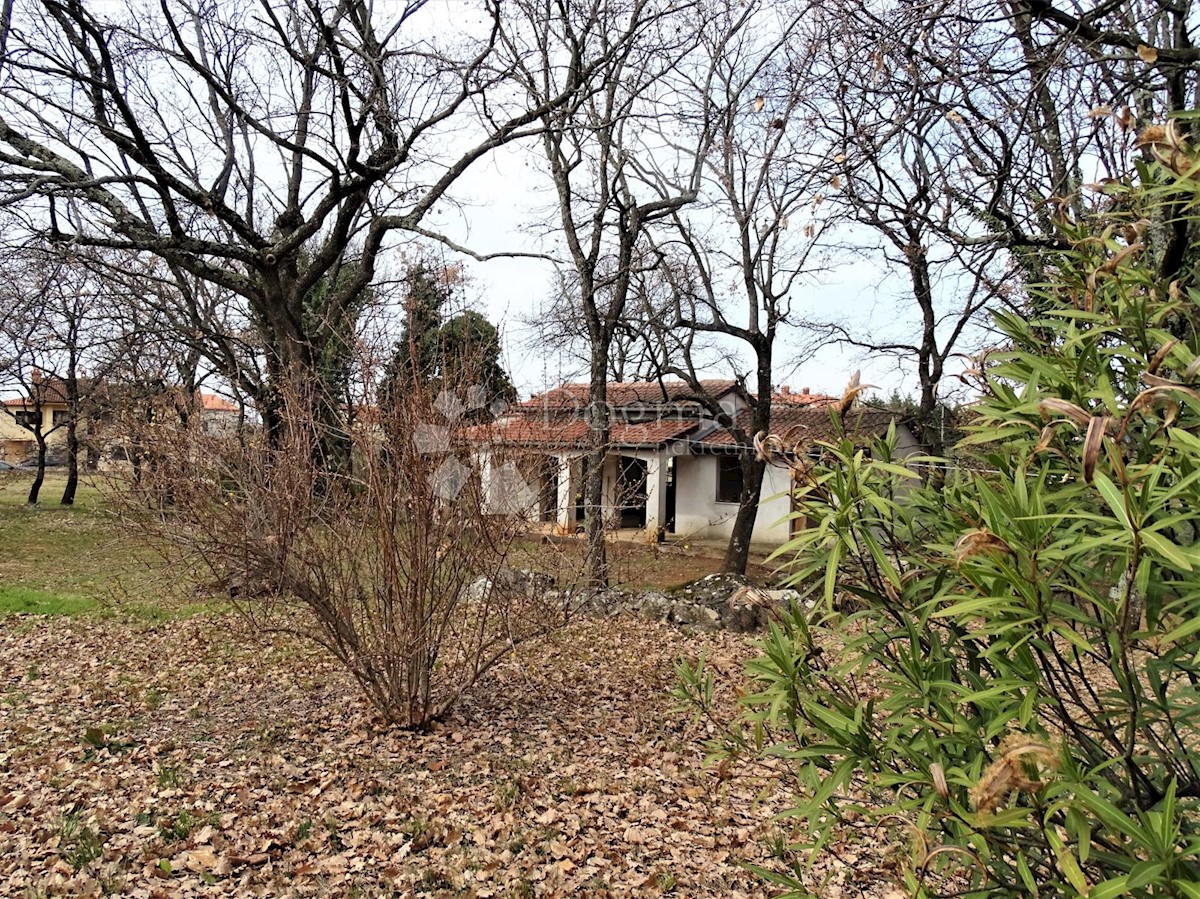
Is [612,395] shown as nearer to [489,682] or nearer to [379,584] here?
[489,682]

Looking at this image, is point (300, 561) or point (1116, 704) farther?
point (300, 561)

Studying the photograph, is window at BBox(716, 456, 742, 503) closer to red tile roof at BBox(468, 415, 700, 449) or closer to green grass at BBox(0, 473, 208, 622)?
red tile roof at BBox(468, 415, 700, 449)

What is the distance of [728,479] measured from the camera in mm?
21891

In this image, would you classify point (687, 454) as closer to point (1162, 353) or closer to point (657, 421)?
point (657, 421)

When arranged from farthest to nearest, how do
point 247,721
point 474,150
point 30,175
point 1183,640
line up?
point 474,150, point 30,175, point 247,721, point 1183,640

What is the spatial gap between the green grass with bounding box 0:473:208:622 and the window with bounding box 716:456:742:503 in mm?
14501

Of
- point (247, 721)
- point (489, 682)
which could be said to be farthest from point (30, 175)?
point (489, 682)

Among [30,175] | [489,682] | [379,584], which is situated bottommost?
[489,682]

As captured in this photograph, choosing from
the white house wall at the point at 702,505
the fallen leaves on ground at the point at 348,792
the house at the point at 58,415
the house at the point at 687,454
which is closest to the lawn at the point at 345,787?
the fallen leaves on ground at the point at 348,792

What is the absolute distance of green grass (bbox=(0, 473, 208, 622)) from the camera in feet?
26.8

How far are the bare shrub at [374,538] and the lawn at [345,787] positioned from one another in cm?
69

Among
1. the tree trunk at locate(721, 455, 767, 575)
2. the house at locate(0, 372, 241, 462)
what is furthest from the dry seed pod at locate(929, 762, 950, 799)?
the tree trunk at locate(721, 455, 767, 575)

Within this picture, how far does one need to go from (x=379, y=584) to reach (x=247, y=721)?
1.62 meters

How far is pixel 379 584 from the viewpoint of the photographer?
5074 millimetres
